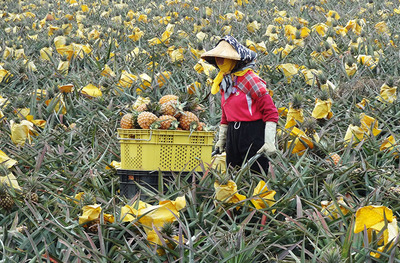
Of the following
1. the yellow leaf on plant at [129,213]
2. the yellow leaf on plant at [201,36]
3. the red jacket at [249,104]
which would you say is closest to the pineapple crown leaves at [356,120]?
the red jacket at [249,104]

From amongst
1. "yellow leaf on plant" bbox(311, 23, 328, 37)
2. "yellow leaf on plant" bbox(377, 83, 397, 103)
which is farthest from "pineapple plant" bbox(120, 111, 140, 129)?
"yellow leaf on plant" bbox(311, 23, 328, 37)

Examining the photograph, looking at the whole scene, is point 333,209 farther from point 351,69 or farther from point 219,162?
point 351,69

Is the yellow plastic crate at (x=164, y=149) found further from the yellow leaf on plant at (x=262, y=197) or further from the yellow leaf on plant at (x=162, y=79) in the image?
the yellow leaf on plant at (x=162, y=79)

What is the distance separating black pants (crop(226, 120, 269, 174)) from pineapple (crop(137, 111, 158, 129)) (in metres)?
0.54

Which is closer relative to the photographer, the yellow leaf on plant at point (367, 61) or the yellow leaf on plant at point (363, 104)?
→ the yellow leaf on plant at point (363, 104)

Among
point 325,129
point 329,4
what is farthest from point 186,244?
point 329,4

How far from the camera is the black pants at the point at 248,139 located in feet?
12.1

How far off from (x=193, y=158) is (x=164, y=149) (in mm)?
185

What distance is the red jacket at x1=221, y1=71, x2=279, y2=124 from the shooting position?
360cm

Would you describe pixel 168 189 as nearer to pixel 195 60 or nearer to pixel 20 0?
pixel 195 60

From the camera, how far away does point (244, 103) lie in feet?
12.0

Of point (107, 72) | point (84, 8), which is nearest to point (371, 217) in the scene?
point (107, 72)

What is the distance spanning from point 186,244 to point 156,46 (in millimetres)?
4788

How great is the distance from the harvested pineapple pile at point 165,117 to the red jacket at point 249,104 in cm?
25
